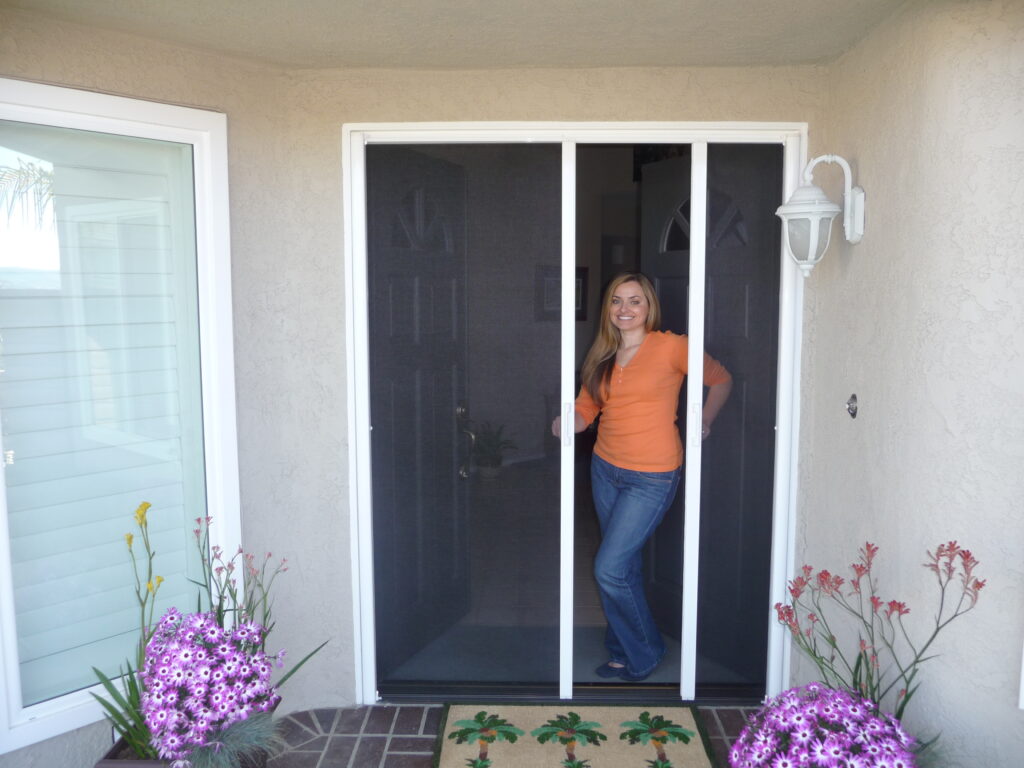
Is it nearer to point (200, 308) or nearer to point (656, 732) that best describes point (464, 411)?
point (200, 308)

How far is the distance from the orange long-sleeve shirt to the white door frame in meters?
0.07

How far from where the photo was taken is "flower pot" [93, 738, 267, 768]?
8.35 feet

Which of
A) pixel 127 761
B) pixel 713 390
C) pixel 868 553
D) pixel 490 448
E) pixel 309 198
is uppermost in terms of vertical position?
pixel 309 198

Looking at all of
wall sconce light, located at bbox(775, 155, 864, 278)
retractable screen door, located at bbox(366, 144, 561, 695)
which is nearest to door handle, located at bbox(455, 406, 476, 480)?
retractable screen door, located at bbox(366, 144, 561, 695)

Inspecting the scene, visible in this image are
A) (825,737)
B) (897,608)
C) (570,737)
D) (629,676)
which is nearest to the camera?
(825,737)

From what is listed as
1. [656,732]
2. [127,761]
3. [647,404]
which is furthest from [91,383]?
[656,732]

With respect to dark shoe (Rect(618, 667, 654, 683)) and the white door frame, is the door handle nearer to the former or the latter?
the white door frame

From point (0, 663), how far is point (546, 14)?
8.76 feet

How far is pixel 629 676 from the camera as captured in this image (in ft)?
11.6

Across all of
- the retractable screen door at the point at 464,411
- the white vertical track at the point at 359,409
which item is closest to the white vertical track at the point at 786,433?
the retractable screen door at the point at 464,411

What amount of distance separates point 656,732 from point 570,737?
0.35 metres

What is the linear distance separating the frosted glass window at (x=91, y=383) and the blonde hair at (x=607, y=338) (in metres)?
1.53

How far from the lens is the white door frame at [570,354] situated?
3.21 m

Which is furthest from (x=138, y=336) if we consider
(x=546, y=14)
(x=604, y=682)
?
(x=604, y=682)
